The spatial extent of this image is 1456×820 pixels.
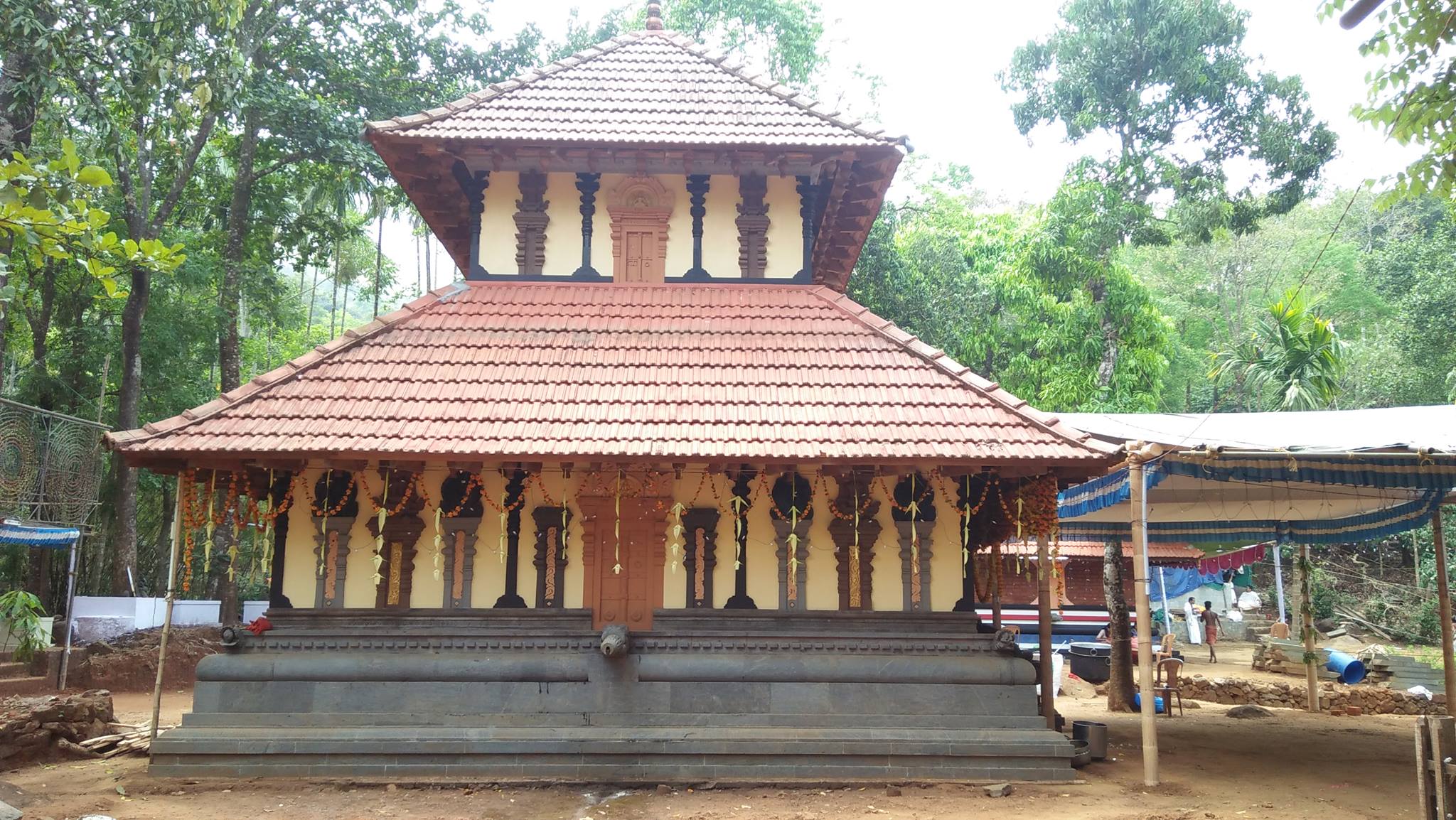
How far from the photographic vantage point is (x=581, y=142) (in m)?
9.19

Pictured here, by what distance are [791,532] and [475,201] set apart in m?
4.75

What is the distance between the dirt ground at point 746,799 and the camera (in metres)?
6.88

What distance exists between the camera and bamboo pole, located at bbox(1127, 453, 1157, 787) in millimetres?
7430

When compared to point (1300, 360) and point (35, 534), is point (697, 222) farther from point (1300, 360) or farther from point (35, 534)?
point (1300, 360)

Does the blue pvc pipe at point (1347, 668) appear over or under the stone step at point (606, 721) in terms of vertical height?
under

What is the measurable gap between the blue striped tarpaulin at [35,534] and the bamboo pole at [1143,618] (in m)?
13.5

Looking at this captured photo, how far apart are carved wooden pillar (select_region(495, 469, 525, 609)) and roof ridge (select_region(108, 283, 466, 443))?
1.91 meters

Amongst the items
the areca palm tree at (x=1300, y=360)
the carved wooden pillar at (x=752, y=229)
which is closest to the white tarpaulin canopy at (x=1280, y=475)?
the carved wooden pillar at (x=752, y=229)

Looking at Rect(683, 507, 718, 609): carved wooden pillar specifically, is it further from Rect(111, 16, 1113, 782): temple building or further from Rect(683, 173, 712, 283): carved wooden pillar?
Rect(683, 173, 712, 283): carved wooden pillar

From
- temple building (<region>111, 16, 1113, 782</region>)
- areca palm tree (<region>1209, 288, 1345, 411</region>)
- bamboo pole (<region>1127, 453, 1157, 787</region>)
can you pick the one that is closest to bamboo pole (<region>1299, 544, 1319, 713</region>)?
bamboo pole (<region>1127, 453, 1157, 787</region>)

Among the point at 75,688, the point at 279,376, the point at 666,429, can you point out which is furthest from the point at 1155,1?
the point at 75,688

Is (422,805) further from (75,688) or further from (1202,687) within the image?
(1202,687)

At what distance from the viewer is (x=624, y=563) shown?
8.44 metres

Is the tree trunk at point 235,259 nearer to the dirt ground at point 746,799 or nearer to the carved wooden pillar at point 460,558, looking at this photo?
the dirt ground at point 746,799
